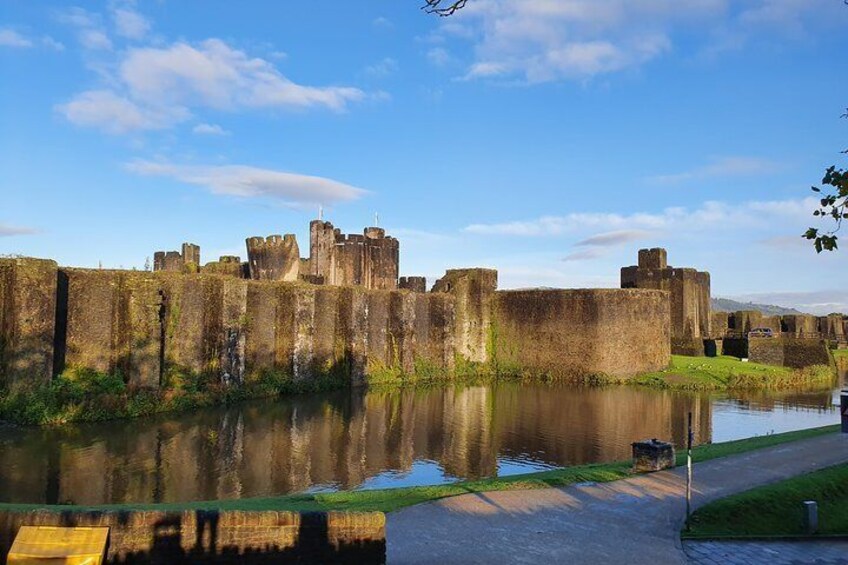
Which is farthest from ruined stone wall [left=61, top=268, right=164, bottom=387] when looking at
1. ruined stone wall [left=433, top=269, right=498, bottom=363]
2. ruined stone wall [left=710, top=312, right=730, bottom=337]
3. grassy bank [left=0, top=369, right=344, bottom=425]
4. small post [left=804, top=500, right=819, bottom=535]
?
ruined stone wall [left=710, top=312, right=730, bottom=337]

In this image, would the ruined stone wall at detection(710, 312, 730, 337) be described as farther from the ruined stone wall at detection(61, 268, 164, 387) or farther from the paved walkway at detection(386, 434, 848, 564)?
the ruined stone wall at detection(61, 268, 164, 387)

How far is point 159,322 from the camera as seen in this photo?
24.7 metres

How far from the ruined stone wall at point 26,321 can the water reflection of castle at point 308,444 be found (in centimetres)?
212

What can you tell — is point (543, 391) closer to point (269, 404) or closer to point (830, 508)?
point (269, 404)

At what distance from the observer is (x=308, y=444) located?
1923 centimetres

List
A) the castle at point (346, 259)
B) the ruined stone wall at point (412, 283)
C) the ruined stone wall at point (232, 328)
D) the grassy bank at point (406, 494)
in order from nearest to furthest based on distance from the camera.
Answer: the grassy bank at point (406, 494), the ruined stone wall at point (232, 328), the ruined stone wall at point (412, 283), the castle at point (346, 259)

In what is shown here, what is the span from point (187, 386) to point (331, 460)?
10604 mm

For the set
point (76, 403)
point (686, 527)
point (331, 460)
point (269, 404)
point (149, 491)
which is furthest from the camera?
point (269, 404)

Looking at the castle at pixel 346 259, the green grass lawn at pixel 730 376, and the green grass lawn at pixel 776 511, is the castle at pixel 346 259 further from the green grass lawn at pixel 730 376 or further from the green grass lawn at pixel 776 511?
the green grass lawn at pixel 776 511

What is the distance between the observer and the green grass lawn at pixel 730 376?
34.6 metres

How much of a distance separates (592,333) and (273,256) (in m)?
22.2

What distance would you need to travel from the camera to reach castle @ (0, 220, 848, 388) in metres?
22.6

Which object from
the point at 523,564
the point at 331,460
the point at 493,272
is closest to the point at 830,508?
the point at 523,564

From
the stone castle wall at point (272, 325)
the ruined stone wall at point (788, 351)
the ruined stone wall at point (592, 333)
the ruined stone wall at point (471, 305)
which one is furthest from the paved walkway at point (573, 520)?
the ruined stone wall at point (788, 351)
